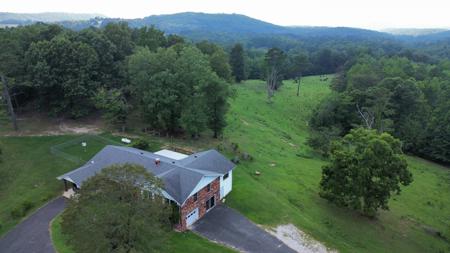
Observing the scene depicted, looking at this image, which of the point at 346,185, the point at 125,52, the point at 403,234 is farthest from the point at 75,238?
the point at 125,52

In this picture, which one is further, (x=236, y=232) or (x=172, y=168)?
(x=172, y=168)

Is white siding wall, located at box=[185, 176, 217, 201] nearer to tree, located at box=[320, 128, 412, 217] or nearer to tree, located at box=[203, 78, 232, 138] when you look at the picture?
tree, located at box=[320, 128, 412, 217]

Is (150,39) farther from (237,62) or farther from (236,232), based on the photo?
(236,232)

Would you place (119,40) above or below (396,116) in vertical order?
above

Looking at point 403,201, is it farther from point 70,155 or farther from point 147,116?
point 70,155

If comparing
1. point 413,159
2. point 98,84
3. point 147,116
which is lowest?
point 413,159

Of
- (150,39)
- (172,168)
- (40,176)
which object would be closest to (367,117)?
(172,168)
